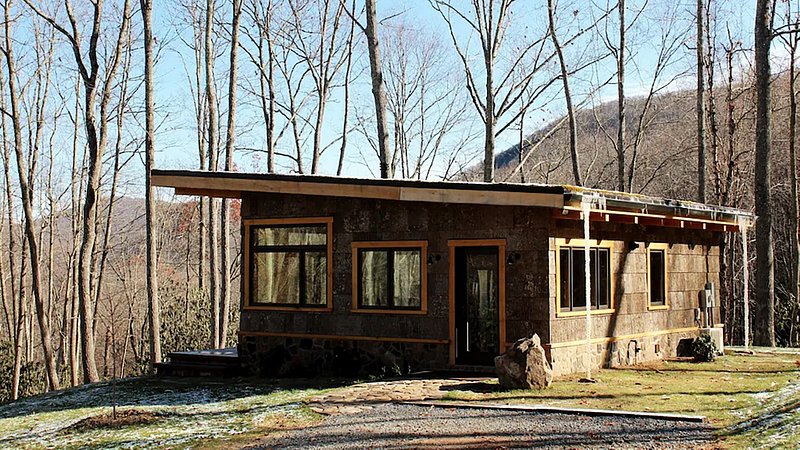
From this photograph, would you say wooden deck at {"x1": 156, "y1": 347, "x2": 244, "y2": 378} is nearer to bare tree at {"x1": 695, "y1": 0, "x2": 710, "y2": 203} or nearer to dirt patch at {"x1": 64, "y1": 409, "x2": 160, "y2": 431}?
dirt patch at {"x1": 64, "y1": 409, "x2": 160, "y2": 431}

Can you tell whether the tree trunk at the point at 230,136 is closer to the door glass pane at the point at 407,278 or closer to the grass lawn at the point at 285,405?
the grass lawn at the point at 285,405

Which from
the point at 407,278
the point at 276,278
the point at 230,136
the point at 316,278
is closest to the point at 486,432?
the point at 407,278

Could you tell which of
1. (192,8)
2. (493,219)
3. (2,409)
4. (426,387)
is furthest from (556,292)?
(192,8)

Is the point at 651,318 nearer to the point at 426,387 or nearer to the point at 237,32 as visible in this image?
the point at 426,387

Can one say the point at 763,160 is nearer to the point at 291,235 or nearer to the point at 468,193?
the point at 468,193

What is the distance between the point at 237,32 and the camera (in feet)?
75.5

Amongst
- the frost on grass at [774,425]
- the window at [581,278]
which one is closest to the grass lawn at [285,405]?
the frost on grass at [774,425]

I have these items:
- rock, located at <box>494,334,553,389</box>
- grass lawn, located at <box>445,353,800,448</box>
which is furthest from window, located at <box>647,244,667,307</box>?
rock, located at <box>494,334,553,389</box>

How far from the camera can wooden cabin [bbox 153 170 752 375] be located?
39.1 ft

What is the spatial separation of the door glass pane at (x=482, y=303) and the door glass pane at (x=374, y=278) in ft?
4.43

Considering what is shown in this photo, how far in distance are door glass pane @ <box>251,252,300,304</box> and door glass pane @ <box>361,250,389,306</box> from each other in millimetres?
1232

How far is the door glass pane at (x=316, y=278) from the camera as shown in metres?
13.6

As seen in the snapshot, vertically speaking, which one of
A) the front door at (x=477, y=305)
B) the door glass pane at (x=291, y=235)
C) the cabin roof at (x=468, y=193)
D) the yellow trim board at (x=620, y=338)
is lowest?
the yellow trim board at (x=620, y=338)

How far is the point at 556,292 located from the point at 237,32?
14146 millimetres
